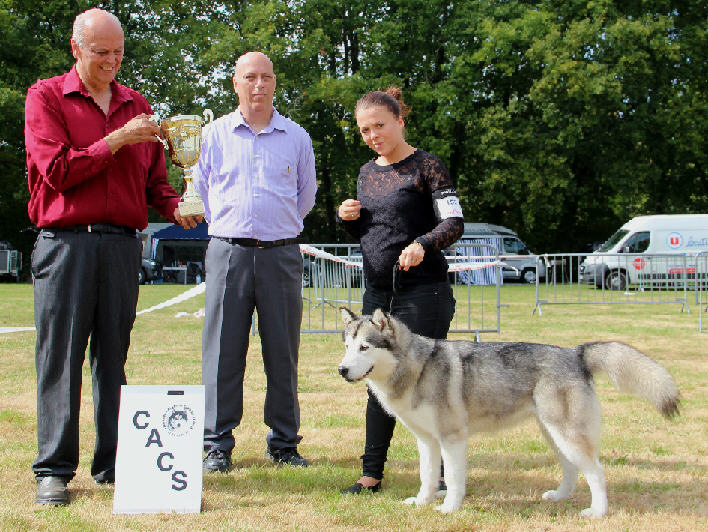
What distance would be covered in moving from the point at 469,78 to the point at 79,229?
26.0 metres

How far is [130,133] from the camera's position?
3582mm

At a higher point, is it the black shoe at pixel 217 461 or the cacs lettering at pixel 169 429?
the cacs lettering at pixel 169 429

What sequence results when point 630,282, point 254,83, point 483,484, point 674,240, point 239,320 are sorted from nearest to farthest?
point 483,484
point 254,83
point 239,320
point 630,282
point 674,240

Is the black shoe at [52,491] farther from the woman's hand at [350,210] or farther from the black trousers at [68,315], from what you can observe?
the woman's hand at [350,210]

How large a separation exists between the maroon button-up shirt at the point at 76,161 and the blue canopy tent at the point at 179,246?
2631cm

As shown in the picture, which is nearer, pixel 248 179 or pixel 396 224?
pixel 396 224

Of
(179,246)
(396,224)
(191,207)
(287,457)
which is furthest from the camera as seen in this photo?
(179,246)

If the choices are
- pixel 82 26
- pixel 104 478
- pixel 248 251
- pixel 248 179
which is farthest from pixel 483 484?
pixel 82 26

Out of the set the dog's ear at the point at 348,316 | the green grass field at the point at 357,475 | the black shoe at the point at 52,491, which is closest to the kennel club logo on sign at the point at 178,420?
the green grass field at the point at 357,475

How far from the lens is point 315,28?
2889 cm

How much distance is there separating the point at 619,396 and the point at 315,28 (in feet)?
82.8

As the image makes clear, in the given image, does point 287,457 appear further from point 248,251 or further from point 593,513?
point 593,513

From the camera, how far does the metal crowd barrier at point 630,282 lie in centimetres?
1346

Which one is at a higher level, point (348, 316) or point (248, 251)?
point (248, 251)
